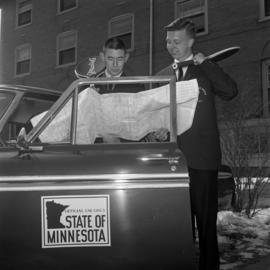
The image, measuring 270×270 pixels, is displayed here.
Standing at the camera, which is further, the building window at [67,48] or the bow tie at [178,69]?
the building window at [67,48]

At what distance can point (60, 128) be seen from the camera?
261cm

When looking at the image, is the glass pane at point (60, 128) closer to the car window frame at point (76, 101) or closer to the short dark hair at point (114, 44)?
the car window frame at point (76, 101)

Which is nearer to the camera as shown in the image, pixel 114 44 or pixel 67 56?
pixel 114 44

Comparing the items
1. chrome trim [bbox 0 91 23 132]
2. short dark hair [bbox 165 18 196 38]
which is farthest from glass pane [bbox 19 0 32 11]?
short dark hair [bbox 165 18 196 38]

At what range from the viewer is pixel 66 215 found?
2250mm

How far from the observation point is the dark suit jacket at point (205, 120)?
9.42 feet

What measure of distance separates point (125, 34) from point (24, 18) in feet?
20.7

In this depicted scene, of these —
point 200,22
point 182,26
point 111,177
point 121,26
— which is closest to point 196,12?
point 200,22

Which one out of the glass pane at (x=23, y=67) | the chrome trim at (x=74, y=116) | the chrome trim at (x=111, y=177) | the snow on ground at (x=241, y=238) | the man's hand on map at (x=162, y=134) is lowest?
the snow on ground at (x=241, y=238)

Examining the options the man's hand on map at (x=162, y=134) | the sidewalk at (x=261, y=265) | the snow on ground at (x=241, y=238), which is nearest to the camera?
the man's hand on map at (x=162, y=134)

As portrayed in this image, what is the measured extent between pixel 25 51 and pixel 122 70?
1819cm

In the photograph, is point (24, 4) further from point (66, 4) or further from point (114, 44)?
point (114, 44)

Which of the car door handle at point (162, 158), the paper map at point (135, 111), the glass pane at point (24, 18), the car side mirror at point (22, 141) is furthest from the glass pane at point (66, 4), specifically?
the car door handle at point (162, 158)

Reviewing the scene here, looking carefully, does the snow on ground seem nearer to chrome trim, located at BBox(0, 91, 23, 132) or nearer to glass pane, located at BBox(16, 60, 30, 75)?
chrome trim, located at BBox(0, 91, 23, 132)
